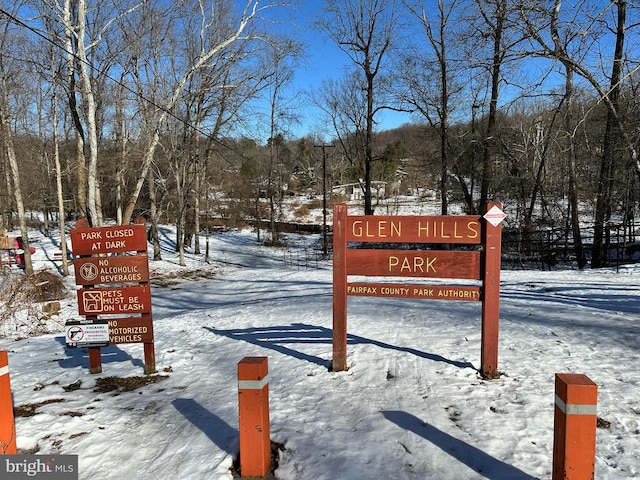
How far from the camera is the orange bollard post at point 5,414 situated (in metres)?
3.43

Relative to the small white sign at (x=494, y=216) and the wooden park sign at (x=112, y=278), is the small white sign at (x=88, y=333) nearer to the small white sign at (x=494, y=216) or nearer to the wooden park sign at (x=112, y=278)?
the wooden park sign at (x=112, y=278)

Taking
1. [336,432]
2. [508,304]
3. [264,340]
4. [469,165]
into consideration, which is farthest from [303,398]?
[469,165]

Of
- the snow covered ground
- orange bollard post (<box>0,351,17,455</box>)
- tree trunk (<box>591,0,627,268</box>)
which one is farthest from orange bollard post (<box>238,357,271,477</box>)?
tree trunk (<box>591,0,627,268</box>)

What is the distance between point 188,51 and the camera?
18.5 meters

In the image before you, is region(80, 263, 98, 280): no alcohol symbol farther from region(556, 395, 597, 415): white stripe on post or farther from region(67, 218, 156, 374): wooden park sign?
region(556, 395, 597, 415): white stripe on post

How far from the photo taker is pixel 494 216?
448cm

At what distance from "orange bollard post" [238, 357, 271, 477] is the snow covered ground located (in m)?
0.21

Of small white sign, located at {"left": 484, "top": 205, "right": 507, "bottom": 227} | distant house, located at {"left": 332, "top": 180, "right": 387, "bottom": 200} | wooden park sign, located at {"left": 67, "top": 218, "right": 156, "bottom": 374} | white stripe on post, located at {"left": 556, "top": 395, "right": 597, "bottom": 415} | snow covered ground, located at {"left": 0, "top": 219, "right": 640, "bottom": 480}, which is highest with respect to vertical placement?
distant house, located at {"left": 332, "top": 180, "right": 387, "bottom": 200}

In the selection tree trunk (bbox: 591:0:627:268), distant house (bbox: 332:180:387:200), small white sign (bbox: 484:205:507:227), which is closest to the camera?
small white sign (bbox: 484:205:507:227)

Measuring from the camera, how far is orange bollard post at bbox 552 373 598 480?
2.46 meters

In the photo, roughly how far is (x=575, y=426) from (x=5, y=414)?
437 cm

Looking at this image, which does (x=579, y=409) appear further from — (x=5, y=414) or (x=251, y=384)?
(x=5, y=414)

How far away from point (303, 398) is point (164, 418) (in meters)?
1.45

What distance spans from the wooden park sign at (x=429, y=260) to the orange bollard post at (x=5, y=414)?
330 centimetres
